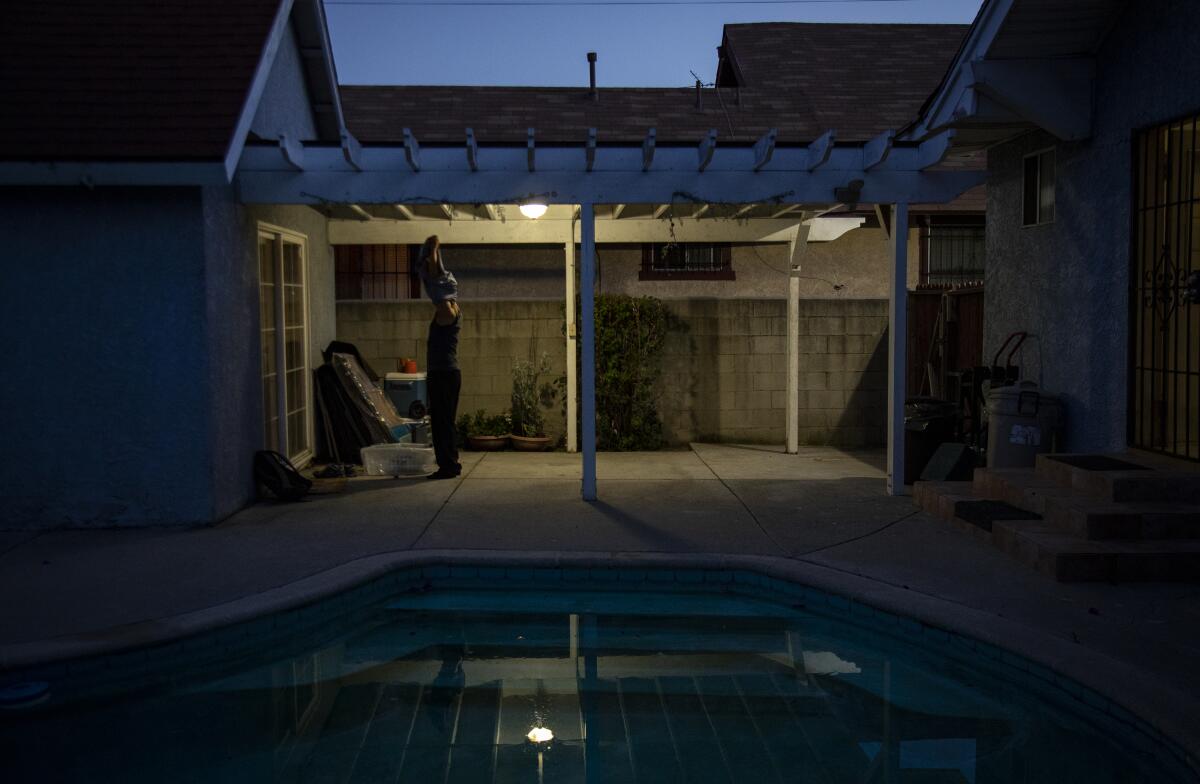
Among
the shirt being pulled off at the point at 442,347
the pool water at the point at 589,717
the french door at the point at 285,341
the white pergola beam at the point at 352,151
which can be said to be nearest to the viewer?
the pool water at the point at 589,717

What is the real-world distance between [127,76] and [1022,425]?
714cm

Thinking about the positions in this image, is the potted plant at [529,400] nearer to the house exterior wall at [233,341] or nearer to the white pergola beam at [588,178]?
Result: the house exterior wall at [233,341]

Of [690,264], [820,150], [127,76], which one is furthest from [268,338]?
[690,264]

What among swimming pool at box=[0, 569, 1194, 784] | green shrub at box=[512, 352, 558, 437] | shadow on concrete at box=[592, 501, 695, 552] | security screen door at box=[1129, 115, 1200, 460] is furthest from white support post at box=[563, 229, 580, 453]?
security screen door at box=[1129, 115, 1200, 460]

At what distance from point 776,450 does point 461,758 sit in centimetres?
791

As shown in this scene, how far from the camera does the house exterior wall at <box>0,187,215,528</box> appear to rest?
24.7 ft

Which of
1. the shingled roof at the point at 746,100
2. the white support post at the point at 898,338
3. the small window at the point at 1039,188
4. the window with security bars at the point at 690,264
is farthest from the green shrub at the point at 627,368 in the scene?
the small window at the point at 1039,188

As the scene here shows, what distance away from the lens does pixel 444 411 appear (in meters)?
9.95

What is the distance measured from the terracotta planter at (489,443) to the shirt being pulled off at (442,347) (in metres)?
2.09

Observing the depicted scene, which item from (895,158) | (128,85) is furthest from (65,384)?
(895,158)

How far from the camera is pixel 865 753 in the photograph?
4.59 meters

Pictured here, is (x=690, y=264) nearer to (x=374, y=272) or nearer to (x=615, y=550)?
Answer: (x=374, y=272)

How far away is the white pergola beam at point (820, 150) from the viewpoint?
25.9 feet

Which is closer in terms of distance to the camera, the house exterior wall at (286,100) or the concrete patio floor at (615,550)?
the concrete patio floor at (615,550)
